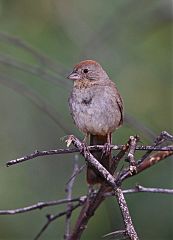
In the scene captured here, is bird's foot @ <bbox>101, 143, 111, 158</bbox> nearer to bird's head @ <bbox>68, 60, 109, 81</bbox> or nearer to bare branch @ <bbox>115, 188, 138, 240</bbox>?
bare branch @ <bbox>115, 188, 138, 240</bbox>

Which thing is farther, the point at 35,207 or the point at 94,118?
the point at 94,118

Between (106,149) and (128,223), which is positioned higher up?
(106,149)

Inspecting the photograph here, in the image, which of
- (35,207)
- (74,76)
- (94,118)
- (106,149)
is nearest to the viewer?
(35,207)

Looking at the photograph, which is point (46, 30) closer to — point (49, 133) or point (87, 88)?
point (49, 133)

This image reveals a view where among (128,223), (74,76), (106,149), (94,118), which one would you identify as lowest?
(128,223)

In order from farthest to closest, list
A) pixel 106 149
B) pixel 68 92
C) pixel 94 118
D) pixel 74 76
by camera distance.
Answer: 1. pixel 68 92
2. pixel 74 76
3. pixel 94 118
4. pixel 106 149

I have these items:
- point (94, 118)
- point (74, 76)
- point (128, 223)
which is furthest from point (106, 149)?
point (74, 76)

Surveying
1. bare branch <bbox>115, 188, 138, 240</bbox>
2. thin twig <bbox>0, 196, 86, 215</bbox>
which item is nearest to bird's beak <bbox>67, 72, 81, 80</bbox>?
thin twig <bbox>0, 196, 86, 215</bbox>

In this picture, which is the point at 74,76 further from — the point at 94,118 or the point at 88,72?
the point at 94,118

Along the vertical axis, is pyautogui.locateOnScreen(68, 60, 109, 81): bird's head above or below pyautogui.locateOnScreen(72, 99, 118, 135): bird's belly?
above
